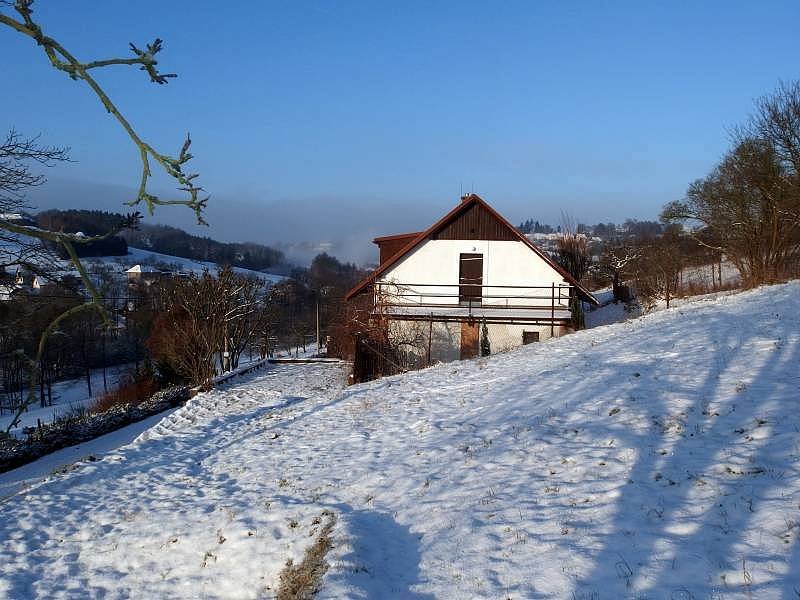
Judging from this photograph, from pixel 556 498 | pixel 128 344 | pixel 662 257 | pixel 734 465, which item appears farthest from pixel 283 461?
pixel 128 344

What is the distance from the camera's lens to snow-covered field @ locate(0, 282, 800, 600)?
5.06 m

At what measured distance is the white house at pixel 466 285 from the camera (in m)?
21.9

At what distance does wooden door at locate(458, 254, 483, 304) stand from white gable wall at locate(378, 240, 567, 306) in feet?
0.55

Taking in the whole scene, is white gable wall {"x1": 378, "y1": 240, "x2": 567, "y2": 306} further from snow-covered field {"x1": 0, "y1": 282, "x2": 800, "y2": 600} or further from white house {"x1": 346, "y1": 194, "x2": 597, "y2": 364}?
snow-covered field {"x1": 0, "y1": 282, "x2": 800, "y2": 600}

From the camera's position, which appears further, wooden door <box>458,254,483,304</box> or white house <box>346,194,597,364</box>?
wooden door <box>458,254,483,304</box>

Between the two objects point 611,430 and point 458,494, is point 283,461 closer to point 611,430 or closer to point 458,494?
point 458,494

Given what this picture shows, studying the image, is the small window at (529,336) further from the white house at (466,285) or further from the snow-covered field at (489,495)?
the snow-covered field at (489,495)

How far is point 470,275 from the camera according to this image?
2314 centimetres

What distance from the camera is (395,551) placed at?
6078mm

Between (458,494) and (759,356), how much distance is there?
264 inches

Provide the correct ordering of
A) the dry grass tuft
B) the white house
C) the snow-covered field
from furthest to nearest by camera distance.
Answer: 1. the white house
2. the dry grass tuft
3. the snow-covered field

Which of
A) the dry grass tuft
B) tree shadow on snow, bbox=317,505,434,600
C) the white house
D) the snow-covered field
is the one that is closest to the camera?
the snow-covered field

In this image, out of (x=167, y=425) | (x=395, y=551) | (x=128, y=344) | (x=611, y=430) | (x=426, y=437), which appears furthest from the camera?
(x=128, y=344)

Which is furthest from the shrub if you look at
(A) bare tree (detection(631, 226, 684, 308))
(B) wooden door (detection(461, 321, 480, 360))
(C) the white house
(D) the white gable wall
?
(A) bare tree (detection(631, 226, 684, 308))
